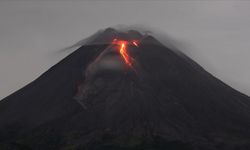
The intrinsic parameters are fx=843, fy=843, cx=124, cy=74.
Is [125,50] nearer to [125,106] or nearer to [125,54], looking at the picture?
[125,54]

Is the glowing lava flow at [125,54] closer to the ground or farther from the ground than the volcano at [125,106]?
farther from the ground

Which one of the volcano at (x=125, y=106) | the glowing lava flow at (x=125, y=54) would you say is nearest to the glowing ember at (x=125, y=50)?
the glowing lava flow at (x=125, y=54)

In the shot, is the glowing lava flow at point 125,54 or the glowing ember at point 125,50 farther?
the glowing ember at point 125,50

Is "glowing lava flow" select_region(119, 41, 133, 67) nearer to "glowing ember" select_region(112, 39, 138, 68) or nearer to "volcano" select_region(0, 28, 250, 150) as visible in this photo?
"glowing ember" select_region(112, 39, 138, 68)

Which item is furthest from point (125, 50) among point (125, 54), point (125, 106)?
point (125, 106)

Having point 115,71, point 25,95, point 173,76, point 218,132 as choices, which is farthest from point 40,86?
point 218,132

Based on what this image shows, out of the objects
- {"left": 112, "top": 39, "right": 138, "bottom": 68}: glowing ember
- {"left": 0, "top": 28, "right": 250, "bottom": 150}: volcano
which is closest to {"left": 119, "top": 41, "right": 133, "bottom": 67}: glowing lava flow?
{"left": 112, "top": 39, "right": 138, "bottom": 68}: glowing ember

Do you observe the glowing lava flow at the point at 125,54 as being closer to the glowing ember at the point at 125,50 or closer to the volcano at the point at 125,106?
the glowing ember at the point at 125,50

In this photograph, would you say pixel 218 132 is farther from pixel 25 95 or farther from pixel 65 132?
A: pixel 25 95

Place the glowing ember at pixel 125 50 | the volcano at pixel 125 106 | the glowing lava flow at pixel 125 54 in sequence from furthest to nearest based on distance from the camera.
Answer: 1. the glowing ember at pixel 125 50
2. the glowing lava flow at pixel 125 54
3. the volcano at pixel 125 106
